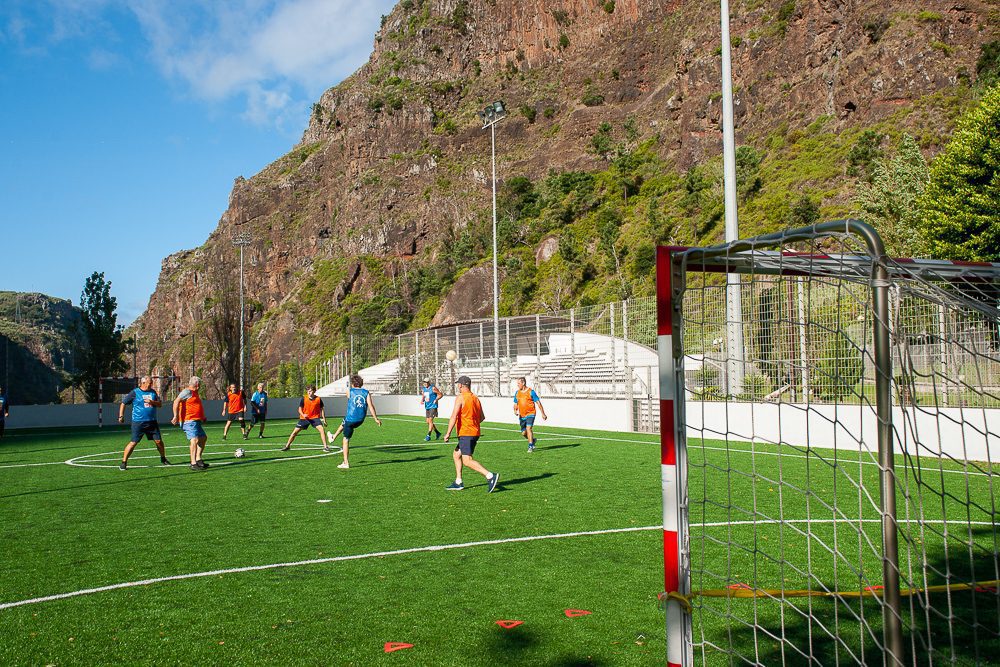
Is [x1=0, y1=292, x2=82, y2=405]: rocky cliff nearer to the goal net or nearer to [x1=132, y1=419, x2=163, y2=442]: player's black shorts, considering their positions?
[x1=132, y1=419, x2=163, y2=442]: player's black shorts

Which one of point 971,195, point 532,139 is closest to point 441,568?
point 971,195

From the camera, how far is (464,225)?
301 feet

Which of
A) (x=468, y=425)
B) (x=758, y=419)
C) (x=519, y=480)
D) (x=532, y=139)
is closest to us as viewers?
(x=468, y=425)

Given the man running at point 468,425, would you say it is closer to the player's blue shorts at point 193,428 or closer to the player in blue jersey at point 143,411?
the player's blue shorts at point 193,428

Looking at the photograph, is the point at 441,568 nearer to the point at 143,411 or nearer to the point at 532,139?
the point at 143,411

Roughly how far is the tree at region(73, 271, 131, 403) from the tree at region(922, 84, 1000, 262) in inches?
1599

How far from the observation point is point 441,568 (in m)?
6.83

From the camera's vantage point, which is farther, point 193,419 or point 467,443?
point 193,419

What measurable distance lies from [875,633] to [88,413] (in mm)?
35711

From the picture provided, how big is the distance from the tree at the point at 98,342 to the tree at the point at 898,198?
40.0 metres

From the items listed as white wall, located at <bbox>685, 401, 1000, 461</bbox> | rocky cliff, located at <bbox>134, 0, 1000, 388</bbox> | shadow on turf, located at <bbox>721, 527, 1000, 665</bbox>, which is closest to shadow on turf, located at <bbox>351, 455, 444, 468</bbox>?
white wall, located at <bbox>685, 401, 1000, 461</bbox>

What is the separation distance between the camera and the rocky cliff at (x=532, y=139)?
5169cm

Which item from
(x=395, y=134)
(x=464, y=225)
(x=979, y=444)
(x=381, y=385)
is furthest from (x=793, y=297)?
(x=395, y=134)

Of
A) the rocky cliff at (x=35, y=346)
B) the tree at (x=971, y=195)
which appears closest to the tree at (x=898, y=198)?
the tree at (x=971, y=195)
